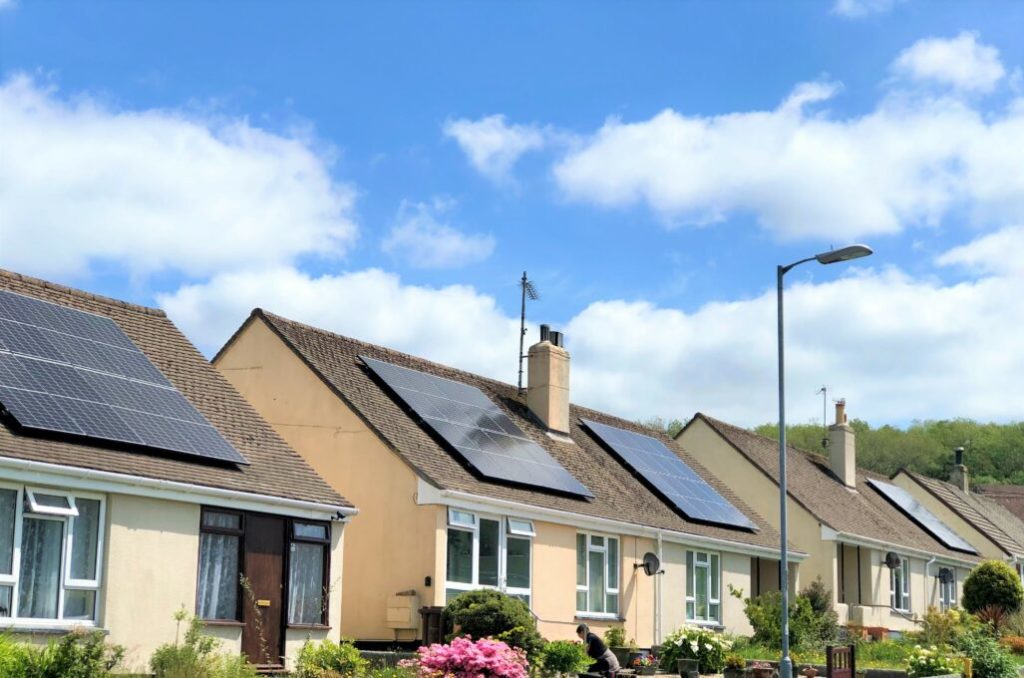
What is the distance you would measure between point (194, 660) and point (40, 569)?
2.35m

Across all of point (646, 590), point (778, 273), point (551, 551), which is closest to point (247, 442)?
point (551, 551)

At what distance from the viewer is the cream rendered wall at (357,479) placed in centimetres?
2366

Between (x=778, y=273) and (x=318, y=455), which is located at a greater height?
(x=778, y=273)

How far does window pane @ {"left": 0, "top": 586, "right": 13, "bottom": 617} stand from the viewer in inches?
655

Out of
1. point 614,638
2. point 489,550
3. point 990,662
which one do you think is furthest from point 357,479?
point 990,662

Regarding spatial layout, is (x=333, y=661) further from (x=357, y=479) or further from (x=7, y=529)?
(x=357, y=479)

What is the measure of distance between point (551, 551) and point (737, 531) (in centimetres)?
979

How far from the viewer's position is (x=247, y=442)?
2195 centimetres

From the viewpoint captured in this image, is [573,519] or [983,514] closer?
[573,519]

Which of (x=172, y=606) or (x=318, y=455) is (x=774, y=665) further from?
(x=172, y=606)

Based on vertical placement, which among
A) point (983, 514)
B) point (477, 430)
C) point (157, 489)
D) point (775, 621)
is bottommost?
point (775, 621)

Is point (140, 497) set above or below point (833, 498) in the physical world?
below

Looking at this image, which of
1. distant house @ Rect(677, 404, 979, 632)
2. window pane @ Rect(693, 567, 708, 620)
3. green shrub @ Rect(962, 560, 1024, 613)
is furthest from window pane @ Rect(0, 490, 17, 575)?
green shrub @ Rect(962, 560, 1024, 613)

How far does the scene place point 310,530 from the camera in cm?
2173
